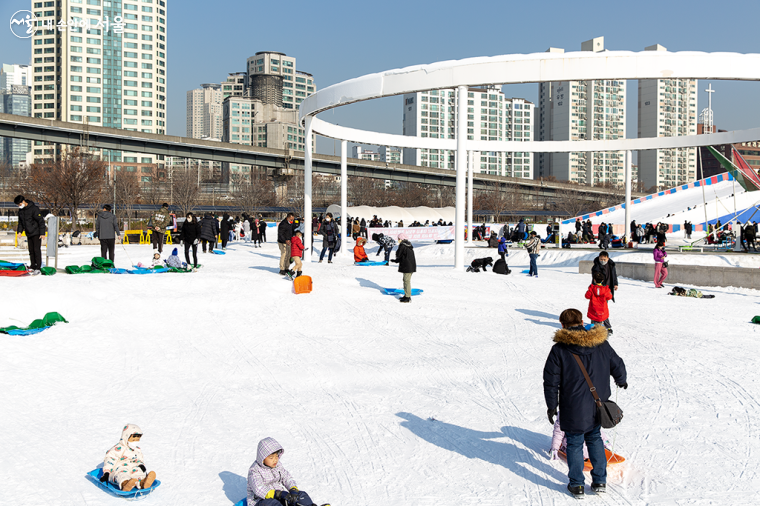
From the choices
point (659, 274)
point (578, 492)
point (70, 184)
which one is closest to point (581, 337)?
point (578, 492)

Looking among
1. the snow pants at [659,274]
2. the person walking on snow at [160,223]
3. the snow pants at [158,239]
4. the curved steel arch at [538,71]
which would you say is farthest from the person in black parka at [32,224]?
the snow pants at [659,274]

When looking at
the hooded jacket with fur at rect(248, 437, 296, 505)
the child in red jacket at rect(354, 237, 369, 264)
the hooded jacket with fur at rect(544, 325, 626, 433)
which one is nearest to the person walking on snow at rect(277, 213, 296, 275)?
the child in red jacket at rect(354, 237, 369, 264)

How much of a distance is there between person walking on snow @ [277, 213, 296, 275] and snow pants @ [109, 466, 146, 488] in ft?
33.7

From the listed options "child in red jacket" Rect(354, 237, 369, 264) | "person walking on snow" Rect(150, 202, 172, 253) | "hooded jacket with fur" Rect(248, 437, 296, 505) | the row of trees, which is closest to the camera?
"hooded jacket with fur" Rect(248, 437, 296, 505)

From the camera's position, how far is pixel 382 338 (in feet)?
33.3

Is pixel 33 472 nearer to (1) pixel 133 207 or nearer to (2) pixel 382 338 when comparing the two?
(2) pixel 382 338

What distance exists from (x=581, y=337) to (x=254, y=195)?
63.1 m

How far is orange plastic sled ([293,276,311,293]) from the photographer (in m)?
13.0

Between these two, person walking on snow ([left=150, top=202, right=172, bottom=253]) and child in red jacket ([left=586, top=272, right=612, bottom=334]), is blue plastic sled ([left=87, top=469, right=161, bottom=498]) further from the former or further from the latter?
person walking on snow ([left=150, top=202, right=172, bottom=253])

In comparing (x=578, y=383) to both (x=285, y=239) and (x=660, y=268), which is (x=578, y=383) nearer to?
(x=285, y=239)

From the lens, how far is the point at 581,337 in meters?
Answer: 4.31

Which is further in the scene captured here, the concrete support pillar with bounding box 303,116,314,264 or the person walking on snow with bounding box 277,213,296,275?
the concrete support pillar with bounding box 303,116,314,264

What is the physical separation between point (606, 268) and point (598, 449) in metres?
6.48

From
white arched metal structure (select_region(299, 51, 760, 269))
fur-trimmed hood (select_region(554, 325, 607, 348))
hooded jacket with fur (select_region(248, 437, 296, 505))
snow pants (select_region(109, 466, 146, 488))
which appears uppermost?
white arched metal structure (select_region(299, 51, 760, 269))
